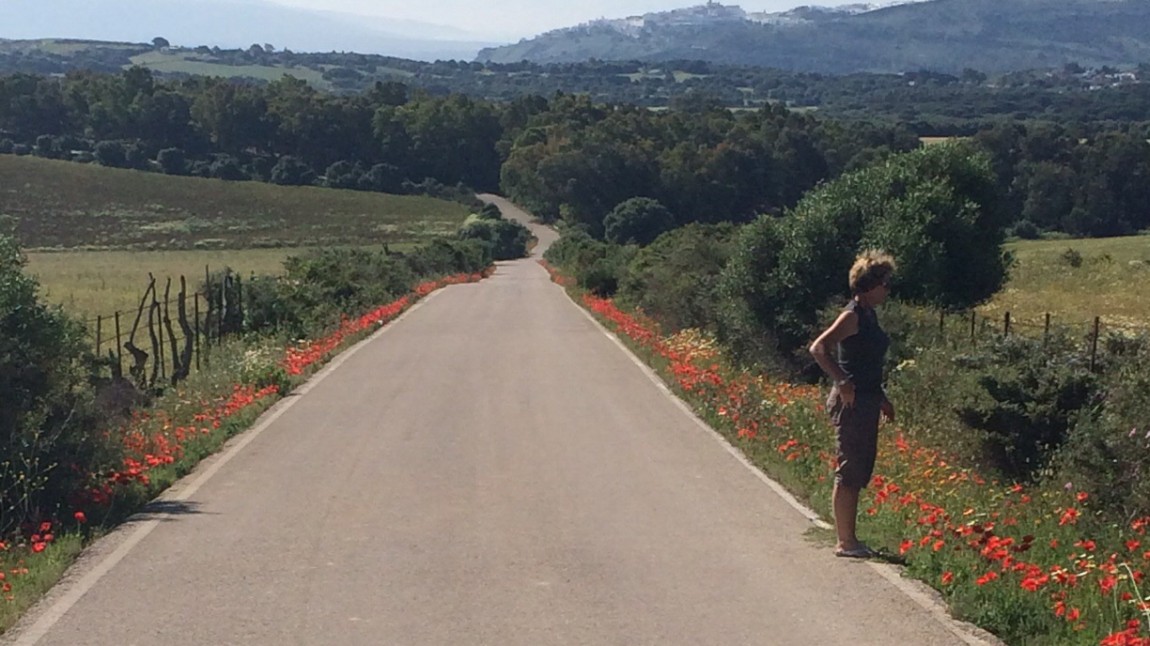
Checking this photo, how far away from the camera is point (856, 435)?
8.64 meters

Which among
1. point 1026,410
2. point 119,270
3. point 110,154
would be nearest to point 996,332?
point 1026,410

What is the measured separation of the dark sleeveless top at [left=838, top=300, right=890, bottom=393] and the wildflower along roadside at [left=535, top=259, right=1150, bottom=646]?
0.93 m

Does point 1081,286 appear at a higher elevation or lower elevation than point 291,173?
higher

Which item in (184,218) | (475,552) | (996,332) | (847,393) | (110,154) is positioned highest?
(847,393)

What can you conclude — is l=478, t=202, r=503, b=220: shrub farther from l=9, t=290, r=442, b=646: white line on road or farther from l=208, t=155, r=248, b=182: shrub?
l=9, t=290, r=442, b=646: white line on road

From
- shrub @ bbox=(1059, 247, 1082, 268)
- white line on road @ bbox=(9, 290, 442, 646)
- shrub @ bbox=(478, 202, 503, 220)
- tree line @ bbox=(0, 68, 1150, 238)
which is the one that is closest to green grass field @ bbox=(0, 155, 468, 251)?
shrub @ bbox=(478, 202, 503, 220)

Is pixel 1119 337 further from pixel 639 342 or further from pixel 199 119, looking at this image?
pixel 199 119

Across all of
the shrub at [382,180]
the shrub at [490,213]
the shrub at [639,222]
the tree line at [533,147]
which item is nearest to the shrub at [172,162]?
the tree line at [533,147]

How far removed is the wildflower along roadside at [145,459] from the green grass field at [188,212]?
65162mm

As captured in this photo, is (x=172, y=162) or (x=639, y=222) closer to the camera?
(x=639, y=222)

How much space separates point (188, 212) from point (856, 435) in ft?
308

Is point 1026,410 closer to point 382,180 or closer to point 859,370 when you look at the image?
point 859,370

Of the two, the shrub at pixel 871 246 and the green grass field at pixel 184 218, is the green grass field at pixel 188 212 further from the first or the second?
the shrub at pixel 871 246

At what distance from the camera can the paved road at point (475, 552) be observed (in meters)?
7.35
